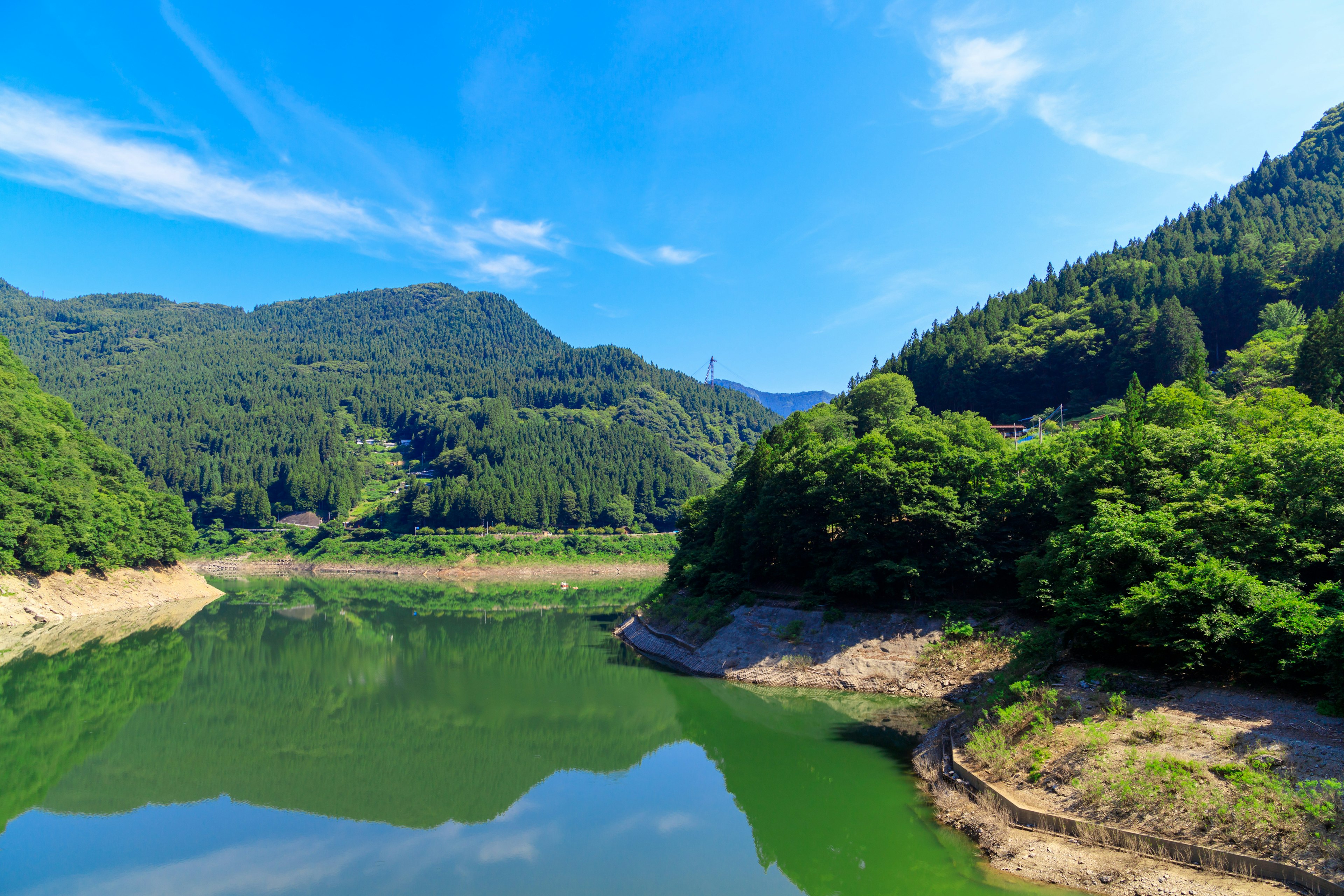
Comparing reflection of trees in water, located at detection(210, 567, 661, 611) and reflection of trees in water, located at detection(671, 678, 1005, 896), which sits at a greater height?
reflection of trees in water, located at detection(671, 678, 1005, 896)

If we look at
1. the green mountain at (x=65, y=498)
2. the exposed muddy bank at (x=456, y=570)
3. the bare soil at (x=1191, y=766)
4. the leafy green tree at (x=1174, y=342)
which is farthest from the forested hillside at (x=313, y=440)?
the bare soil at (x=1191, y=766)

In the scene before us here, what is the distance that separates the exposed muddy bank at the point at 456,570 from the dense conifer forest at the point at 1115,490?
40.9 metres

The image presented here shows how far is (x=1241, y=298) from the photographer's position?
67688 millimetres

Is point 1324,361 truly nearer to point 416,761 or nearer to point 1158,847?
point 1158,847

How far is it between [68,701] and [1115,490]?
4271cm

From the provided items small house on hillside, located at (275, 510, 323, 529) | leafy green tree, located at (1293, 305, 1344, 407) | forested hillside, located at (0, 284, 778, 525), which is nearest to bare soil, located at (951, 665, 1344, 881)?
leafy green tree, located at (1293, 305, 1344, 407)

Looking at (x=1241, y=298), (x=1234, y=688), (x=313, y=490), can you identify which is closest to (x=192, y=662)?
(x=1234, y=688)

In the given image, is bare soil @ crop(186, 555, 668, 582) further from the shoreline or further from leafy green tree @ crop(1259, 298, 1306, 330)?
leafy green tree @ crop(1259, 298, 1306, 330)

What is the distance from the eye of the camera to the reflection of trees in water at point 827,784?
1394 cm

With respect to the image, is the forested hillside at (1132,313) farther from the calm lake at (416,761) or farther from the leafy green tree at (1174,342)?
the calm lake at (416,761)

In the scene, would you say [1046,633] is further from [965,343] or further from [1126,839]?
[965,343]

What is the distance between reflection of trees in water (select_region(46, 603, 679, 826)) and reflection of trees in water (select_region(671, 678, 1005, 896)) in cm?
293

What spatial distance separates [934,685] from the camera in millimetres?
27203

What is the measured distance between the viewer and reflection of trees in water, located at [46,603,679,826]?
65.3ft
